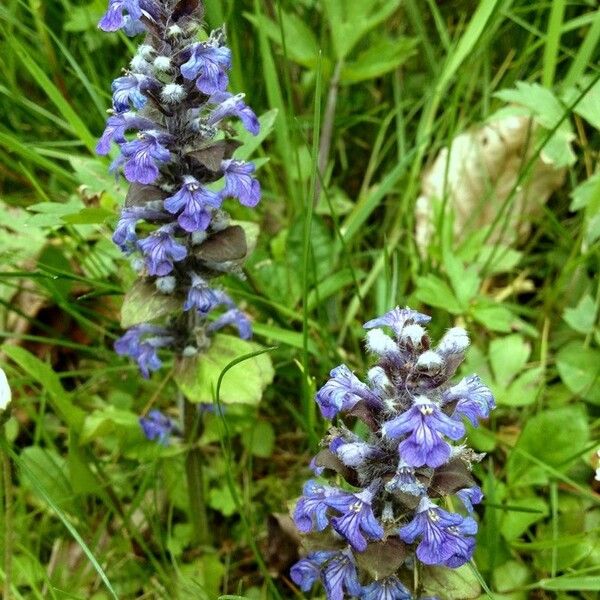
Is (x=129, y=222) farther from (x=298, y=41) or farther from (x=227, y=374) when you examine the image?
(x=298, y=41)

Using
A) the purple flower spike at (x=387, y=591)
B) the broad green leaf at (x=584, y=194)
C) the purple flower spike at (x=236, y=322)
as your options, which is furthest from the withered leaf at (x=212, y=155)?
the broad green leaf at (x=584, y=194)

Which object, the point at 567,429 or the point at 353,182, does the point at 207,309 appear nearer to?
the point at 567,429

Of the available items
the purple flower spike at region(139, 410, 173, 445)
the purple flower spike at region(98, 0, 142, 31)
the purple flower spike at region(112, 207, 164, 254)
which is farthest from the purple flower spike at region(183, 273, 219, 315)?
the purple flower spike at region(98, 0, 142, 31)

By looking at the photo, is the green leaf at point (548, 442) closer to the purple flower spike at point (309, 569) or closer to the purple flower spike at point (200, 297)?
the purple flower spike at point (309, 569)

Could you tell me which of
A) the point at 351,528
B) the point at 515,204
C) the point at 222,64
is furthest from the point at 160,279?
the point at 515,204

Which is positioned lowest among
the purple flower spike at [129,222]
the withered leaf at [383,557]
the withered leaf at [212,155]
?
the withered leaf at [383,557]

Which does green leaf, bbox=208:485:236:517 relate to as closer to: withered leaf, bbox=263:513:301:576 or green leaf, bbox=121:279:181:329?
withered leaf, bbox=263:513:301:576
